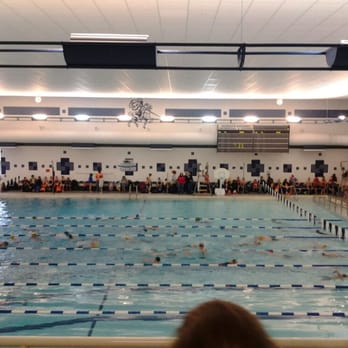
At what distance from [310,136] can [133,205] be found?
32.8 ft

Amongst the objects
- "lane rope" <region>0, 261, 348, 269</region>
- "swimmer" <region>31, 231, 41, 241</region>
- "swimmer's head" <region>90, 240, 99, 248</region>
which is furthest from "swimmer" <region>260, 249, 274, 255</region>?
"swimmer" <region>31, 231, 41, 241</region>

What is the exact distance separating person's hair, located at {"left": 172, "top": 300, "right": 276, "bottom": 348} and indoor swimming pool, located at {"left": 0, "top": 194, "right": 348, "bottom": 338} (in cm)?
494

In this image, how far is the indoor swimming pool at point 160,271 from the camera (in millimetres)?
5820

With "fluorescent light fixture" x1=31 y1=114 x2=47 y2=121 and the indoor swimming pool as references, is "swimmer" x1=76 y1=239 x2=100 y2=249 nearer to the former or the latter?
the indoor swimming pool

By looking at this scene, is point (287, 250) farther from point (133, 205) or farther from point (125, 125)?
point (125, 125)

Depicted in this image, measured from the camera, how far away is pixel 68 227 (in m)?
12.0

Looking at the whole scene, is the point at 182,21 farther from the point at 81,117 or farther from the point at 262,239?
the point at 81,117

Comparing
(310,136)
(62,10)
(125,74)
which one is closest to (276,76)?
(125,74)

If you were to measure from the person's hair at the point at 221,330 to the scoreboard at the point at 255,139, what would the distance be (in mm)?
19214

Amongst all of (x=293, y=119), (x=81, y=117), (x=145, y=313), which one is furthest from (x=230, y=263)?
(x=81, y=117)

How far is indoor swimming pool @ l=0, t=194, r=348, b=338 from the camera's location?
19.1ft

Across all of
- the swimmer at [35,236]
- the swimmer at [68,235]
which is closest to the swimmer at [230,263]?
the swimmer at [68,235]

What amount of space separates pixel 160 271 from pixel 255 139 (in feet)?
43.0

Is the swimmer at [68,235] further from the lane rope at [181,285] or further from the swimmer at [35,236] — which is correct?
the lane rope at [181,285]
